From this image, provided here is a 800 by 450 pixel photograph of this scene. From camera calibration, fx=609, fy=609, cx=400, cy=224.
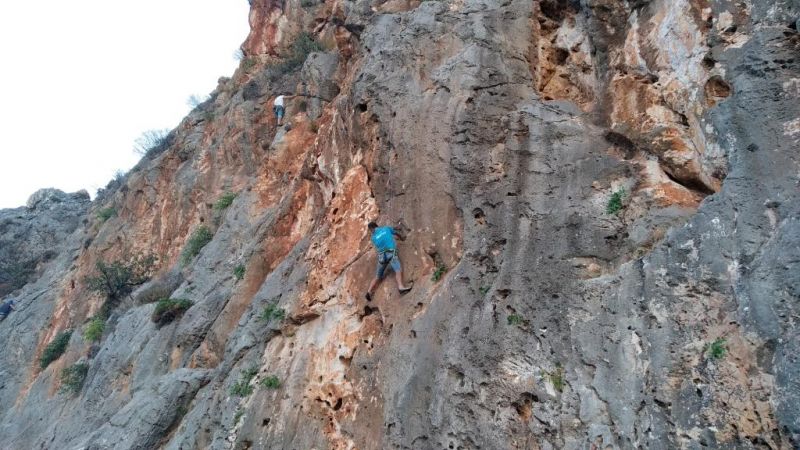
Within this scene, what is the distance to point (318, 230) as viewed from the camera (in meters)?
11.4

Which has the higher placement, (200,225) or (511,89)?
(511,89)

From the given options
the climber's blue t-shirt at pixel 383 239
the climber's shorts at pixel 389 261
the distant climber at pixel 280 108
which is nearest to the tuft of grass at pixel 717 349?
the climber's shorts at pixel 389 261

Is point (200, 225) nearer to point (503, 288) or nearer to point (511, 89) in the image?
point (511, 89)

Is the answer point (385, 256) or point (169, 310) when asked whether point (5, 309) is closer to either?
point (169, 310)

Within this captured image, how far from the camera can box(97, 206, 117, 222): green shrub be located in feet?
88.7

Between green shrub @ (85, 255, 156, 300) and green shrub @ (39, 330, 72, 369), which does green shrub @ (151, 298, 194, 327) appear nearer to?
green shrub @ (85, 255, 156, 300)

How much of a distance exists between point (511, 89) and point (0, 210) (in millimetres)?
41195

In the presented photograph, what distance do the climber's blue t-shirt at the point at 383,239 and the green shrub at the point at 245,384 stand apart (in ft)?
9.92

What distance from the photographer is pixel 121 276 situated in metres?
21.8

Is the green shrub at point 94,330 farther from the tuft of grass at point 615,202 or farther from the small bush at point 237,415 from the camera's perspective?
the tuft of grass at point 615,202

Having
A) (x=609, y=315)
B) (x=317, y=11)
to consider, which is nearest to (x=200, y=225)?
(x=317, y=11)

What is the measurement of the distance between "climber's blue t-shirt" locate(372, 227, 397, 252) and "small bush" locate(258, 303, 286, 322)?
247 cm

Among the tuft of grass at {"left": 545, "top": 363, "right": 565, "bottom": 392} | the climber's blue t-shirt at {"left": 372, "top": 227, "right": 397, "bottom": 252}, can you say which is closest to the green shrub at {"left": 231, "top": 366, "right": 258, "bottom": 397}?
the climber's blue t-shirt at {"left": 372, "top": 227, "right": 397, "bottom": 252}

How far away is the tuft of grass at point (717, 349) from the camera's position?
5398mm
